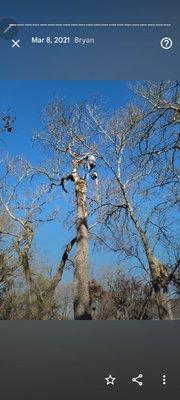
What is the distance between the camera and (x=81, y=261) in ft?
10.5

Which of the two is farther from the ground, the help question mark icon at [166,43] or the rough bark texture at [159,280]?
the help question mark icon at [166,43]

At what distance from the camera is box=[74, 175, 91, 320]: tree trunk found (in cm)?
311

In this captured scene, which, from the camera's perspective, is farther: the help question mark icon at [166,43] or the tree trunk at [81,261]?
the tree trunk at [81,261]

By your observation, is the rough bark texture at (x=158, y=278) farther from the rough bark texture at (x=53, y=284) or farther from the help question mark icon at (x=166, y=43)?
the help question mark icon at (x=166, y=43)

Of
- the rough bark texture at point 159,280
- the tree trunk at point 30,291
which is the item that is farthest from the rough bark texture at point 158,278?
the tree trunk at point 30,291

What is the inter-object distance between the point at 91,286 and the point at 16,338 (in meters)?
1.73

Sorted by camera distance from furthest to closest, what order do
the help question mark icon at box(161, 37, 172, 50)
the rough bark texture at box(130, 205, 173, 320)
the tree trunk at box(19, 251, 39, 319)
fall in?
the tree trunk at box(19, 251, 39, 319) < the rough bark texture at box(130, 205, 173, 320) < the help question mark icon at box(161, 37, 172, 50)

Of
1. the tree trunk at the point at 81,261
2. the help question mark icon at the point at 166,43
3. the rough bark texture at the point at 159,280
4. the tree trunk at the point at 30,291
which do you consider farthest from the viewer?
the tree trunk at the point at 30,291

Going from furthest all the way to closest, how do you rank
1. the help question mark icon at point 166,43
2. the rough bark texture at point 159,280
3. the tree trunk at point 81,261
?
the tree trunk at point 81,261 < the rough bark texture at point 159,280 < the help question mark icon at point 166,43

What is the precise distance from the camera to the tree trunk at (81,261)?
311 centimetres

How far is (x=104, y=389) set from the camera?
1.72 m

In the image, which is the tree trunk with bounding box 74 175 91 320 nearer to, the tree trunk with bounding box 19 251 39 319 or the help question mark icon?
the tree trunk with bounding box 19 251 39 319

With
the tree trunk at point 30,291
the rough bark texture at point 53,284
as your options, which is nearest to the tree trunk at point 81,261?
the rough bark texture at point 53,284

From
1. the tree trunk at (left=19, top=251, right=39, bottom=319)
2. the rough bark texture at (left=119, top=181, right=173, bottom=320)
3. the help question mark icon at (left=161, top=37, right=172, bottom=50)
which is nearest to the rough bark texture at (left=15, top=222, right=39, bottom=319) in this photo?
the tree trunk at (left=19, top=251, right=39, bottom=319)
